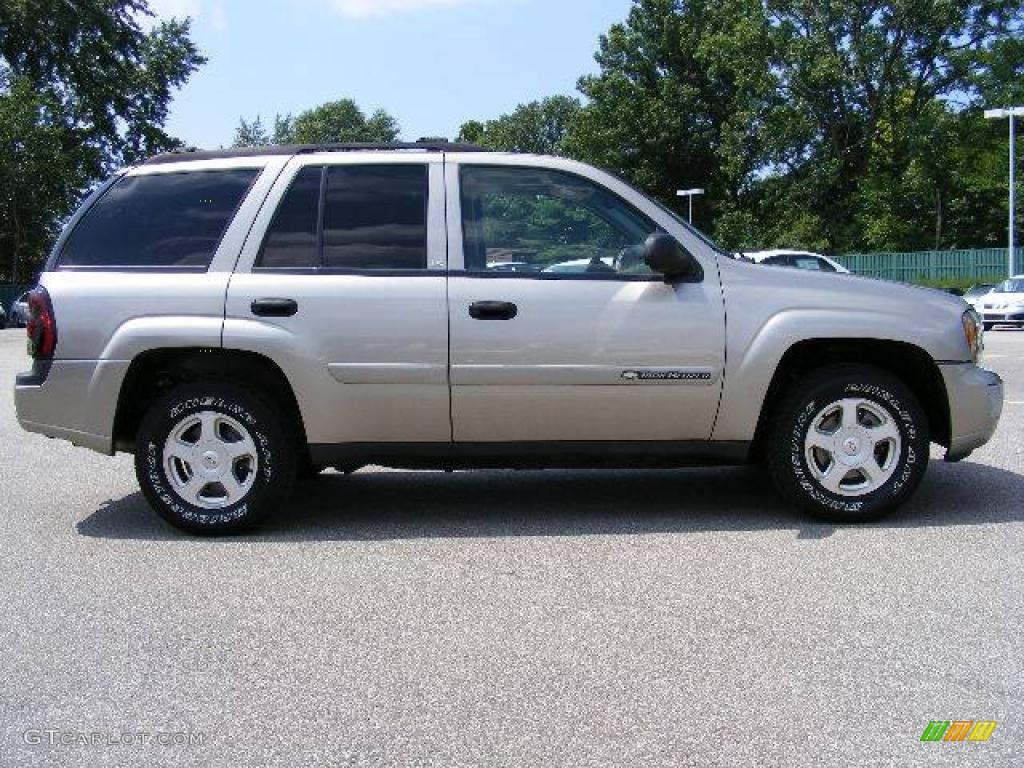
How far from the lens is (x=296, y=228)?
571 cm

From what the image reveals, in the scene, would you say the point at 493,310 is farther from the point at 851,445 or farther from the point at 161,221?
the point at 851,445

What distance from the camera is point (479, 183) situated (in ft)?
18.9

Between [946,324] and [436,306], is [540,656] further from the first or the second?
[946,324]

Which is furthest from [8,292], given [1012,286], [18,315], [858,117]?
[1012,286]

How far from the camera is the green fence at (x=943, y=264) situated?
4175cm

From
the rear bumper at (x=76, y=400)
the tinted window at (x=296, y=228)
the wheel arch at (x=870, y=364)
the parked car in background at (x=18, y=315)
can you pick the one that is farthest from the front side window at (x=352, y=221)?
the parked car in background at (x=18, y=315)

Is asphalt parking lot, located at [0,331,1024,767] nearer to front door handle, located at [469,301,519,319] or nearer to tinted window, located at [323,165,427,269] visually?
front door handle, located at [469,301,519,319]

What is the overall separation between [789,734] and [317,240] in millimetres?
3477

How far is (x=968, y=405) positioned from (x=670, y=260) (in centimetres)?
171

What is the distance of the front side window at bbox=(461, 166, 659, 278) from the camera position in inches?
222

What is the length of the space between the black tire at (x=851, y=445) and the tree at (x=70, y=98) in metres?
44.3

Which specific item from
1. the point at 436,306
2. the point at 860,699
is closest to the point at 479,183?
the point at 436,306

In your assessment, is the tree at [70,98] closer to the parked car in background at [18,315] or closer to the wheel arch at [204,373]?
the parked car in background at [18,315]
